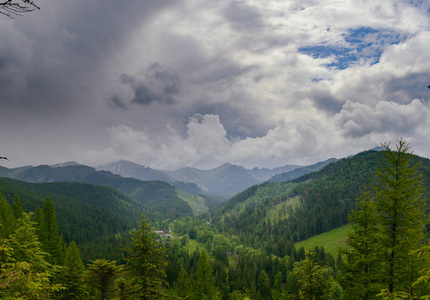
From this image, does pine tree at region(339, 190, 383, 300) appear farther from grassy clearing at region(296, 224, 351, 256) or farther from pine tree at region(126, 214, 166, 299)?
grassy clearing at region(296, 224, 351, 256)

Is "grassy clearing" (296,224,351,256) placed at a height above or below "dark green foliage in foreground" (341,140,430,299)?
below

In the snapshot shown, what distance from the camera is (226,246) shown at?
618 ft

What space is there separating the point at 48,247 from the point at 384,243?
64.3m

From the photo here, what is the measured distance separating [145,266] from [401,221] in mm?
21913

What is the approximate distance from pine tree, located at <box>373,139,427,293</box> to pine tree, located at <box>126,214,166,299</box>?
754 inches


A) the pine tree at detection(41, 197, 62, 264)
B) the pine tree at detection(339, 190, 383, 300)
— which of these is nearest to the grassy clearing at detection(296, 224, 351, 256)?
the pine tree at detection(339, 190, 383, 300)

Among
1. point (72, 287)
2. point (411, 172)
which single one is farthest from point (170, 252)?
point (411, 172)

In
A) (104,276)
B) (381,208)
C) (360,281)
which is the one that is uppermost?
(381,208)

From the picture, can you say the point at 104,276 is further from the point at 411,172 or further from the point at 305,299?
the point at 411,172

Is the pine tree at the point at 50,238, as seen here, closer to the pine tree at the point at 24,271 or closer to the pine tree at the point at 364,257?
the pine tree at the point at 24,271

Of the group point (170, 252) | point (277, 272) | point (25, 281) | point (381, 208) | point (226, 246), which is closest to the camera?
A: point (25, 281)

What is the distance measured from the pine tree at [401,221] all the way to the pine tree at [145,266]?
1915 centimetres

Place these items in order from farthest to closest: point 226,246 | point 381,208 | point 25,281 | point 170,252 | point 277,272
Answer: point 226,246 → point 170,252 → point 277,272 → point 381,208 → point 25,281

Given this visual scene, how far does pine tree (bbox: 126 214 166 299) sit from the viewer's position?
18.8 m
